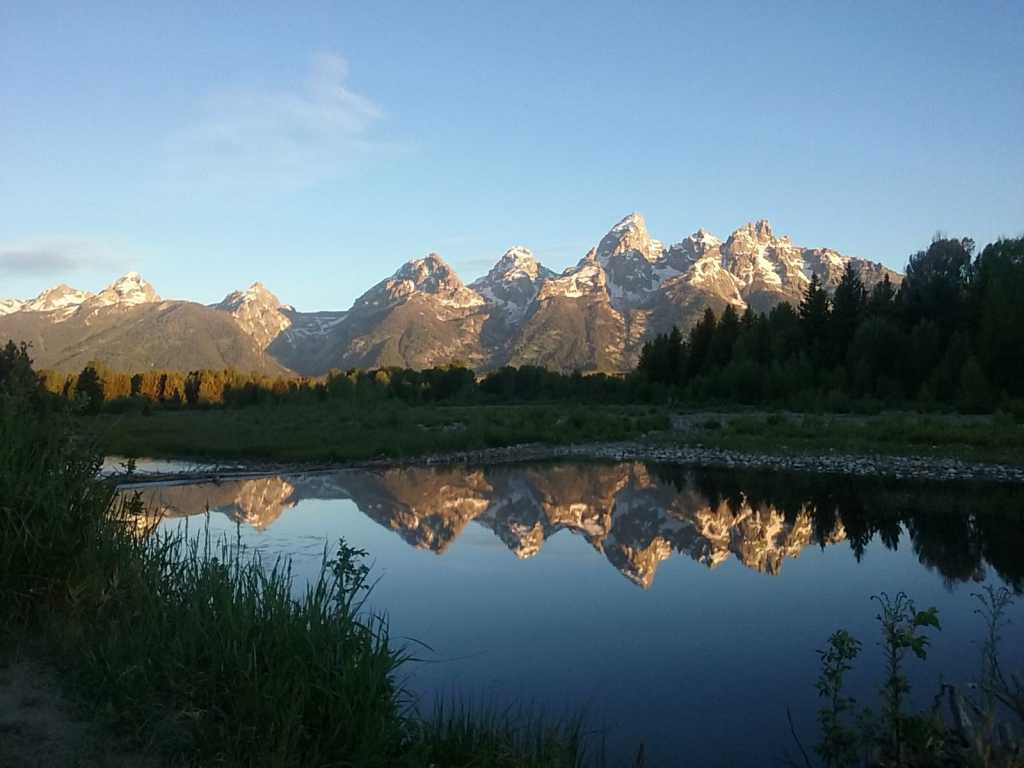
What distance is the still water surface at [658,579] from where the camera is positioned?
8.05m

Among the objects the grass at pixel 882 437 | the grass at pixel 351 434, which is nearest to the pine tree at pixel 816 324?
the grass at pixel 351 434

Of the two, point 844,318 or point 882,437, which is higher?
point 844,318

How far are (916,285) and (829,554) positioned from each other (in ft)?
168

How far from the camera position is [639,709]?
25.3 ft

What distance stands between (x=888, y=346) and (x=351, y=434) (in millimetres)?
34129

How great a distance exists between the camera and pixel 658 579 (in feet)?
43.4

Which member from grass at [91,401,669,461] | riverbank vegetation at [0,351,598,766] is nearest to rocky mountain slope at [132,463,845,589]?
riverbank vegetation at [0,351,598,766]

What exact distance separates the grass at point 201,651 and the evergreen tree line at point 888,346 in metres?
38.0

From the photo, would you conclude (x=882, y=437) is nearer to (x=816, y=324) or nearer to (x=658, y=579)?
(x=658, y=579)

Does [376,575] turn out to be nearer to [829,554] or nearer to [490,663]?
[490,663]

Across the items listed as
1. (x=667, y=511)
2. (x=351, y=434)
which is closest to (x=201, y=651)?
(x=667, y=511)

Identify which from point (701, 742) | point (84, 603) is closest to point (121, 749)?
point (84, 603)

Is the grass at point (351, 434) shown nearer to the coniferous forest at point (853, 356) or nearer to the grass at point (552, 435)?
the grass at point (552, 435)

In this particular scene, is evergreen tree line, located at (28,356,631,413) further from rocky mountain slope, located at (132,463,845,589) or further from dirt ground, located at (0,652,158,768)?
dirt ground, located at (0,652,158,768)
